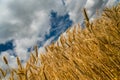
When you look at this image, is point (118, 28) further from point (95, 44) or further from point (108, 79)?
point (108, 79)

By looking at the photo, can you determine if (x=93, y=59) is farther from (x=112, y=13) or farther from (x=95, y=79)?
(x=112, y=13)

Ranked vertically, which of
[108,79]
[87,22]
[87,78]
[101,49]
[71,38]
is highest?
[71,38]

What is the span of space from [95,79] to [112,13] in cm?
74

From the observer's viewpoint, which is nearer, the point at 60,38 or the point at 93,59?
the point at 93,59

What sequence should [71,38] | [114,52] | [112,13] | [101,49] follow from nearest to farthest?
[114,52], [101,49], [112,13], [71,38]

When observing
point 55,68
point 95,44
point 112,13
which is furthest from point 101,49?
point 55,68

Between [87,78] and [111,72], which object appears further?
[87,78]

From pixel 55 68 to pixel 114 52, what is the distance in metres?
1.02

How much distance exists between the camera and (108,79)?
2.01 metres

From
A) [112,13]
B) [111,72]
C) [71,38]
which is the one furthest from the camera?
[71,38]

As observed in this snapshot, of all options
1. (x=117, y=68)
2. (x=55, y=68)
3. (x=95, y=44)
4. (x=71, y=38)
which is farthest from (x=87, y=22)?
(x=71, y=38)

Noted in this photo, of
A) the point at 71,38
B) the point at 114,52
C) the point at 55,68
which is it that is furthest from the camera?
the point at 71,38

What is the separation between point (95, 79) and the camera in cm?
210

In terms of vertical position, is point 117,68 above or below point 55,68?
below
